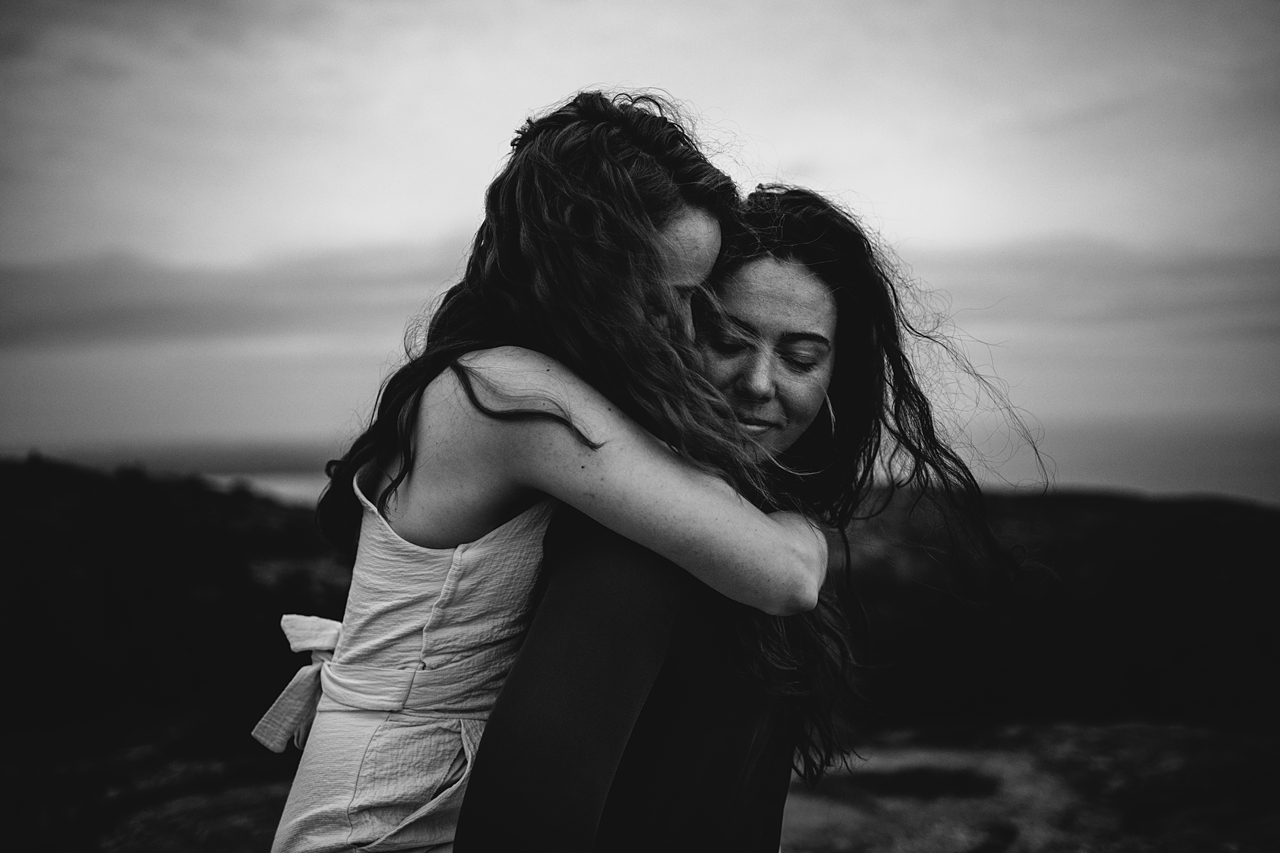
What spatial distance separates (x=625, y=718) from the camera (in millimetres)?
1424

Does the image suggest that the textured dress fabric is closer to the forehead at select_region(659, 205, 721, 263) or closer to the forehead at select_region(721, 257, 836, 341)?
the forehead at select_region(659, 205, 721, 263)

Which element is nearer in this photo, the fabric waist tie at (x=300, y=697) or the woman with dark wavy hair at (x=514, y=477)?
the woman with dark wavy hair at (x=514, y=477)

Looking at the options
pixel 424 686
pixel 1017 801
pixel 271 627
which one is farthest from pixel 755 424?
pixel 271 627

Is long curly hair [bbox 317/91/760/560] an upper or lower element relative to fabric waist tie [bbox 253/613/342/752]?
upper

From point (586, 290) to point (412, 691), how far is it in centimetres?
90

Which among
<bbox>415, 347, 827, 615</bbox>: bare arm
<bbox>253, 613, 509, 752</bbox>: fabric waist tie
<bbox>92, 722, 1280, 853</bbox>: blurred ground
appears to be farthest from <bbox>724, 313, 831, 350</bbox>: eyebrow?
<bbox>92, 722, 1280, 853</bbox>: blurred ground

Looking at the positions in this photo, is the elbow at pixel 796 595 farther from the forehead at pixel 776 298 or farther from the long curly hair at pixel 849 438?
the forehead at pixel 776 298

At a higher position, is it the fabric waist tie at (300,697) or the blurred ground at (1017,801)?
the fabric waist tie at (300,697)

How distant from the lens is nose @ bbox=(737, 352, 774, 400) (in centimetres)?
204

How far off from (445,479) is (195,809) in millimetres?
2071

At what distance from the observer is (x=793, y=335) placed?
2145 millimetres

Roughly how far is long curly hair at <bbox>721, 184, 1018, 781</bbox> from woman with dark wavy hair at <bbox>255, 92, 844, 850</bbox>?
1.47 feet

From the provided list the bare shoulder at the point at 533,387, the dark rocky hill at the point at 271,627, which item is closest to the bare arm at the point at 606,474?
the bare shoulder at the point at 533,387

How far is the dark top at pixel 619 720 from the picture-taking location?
4.38 ft
